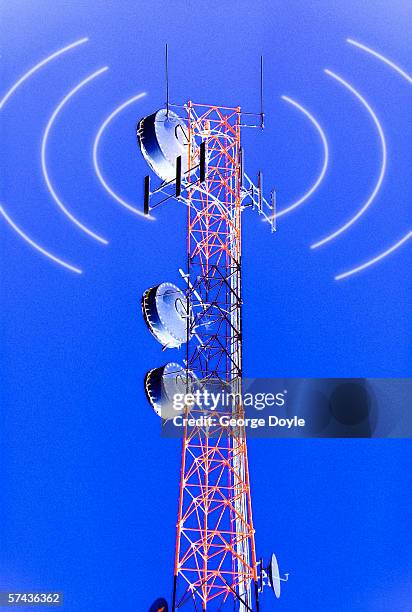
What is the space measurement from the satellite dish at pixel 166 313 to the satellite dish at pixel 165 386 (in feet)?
1.96

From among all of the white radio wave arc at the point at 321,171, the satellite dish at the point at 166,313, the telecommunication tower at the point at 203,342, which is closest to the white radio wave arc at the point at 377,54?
the white radio wave arc at the point at 321,171

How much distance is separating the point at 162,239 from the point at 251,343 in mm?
3855

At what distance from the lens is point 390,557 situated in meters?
17.0

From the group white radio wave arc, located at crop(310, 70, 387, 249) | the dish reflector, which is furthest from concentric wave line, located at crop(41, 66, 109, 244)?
the dish reflector

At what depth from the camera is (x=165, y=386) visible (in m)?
15.0

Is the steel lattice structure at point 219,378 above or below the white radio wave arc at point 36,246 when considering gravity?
below

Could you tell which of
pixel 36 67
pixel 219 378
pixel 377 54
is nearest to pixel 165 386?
pixel 219 378

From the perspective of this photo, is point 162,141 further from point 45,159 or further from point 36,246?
point 36,246

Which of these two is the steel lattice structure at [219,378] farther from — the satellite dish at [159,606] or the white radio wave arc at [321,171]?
the white radio wave arc at [321,171]

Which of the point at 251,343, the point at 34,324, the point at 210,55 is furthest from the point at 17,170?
the point at 251,343

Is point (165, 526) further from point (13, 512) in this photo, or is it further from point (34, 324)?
point (34, 324)

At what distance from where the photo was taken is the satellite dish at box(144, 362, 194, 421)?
15.0m

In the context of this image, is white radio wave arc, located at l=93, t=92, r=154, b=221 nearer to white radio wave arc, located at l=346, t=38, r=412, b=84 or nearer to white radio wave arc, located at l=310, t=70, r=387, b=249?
white radio wave arc, located at l=310, t=70, r=387, b=249

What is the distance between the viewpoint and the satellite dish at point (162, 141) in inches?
571
